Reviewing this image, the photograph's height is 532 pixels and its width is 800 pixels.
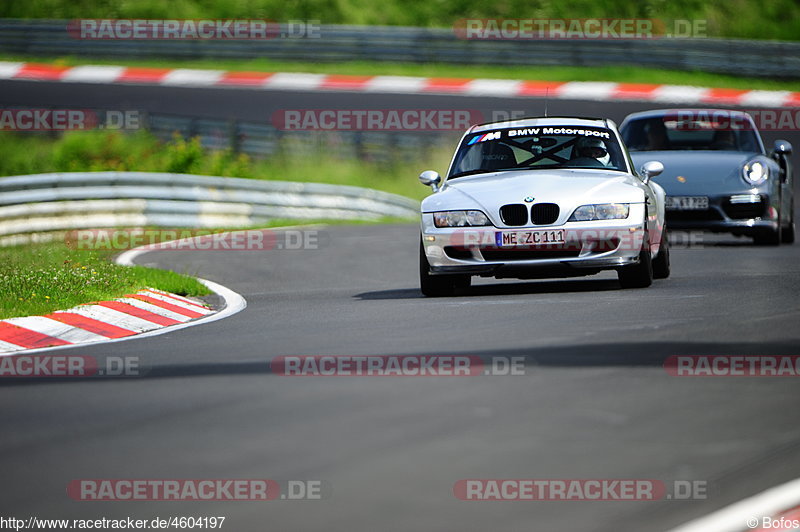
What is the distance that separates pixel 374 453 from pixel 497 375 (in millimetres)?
1586

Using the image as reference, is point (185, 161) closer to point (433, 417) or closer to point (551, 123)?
point (551, 123)

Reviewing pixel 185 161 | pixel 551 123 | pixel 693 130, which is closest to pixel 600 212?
pixel 551 123

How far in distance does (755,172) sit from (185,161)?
12939 millimetres

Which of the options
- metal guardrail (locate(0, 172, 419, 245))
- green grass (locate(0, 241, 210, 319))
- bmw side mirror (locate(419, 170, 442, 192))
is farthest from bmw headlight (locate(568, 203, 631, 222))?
metal guardrail (locate(0, 172, 419, 245))

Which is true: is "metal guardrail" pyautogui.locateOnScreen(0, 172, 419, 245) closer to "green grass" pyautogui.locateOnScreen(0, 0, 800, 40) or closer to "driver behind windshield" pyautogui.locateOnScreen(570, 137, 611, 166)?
"driver behind windshield" pyautogui.locateOnScreen(570, 137, 611, 166)

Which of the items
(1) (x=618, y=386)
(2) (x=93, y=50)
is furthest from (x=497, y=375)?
(2) (x=93, y=50)

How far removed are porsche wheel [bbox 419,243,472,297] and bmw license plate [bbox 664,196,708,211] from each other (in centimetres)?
403

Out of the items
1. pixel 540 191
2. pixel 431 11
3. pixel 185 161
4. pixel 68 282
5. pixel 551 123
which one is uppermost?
pixel 431 11

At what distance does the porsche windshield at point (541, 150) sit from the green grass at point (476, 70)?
17599 mm

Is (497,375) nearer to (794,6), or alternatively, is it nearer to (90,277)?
(90,277)

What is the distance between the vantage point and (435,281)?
34.9 ft

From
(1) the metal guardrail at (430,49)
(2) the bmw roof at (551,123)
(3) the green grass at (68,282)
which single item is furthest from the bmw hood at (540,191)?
(1) the metal guardrail at (430,49)

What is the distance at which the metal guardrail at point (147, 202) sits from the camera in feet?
62.2

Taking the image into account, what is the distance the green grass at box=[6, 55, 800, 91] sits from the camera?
28719 mm
